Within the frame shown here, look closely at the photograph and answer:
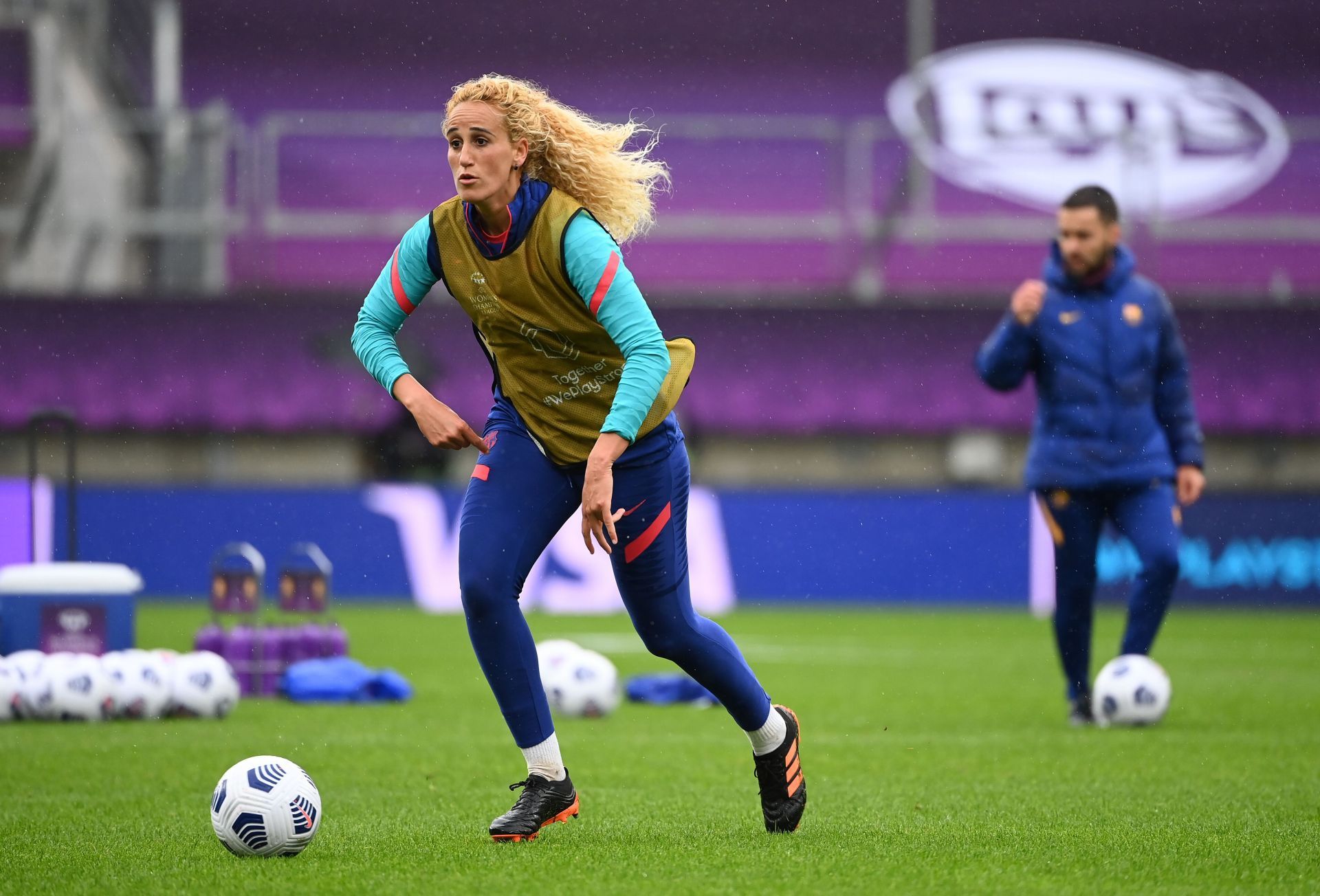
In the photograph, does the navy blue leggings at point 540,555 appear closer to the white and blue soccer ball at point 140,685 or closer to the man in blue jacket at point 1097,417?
the man in blue jacket at point 1097,417

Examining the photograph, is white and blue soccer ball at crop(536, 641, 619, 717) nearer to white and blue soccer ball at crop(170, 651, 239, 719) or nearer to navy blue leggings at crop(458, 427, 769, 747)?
white and blue soccer ball at crop(170, 651, 239, 719)

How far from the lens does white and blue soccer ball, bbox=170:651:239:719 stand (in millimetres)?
8516

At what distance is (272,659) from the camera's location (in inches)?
398

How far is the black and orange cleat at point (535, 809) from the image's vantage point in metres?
5.01

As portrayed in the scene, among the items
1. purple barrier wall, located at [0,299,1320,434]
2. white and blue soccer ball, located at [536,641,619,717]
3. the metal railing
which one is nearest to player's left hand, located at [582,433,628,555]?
white and blue soccer ball, located at [536,641,619,717]

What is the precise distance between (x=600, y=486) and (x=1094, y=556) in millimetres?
4318

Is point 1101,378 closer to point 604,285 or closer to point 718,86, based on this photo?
point 604,285

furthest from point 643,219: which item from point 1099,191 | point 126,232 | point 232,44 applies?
point 232,44

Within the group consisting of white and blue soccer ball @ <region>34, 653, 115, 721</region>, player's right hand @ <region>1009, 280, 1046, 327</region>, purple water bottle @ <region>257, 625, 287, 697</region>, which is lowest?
purple water bottle @ <region>257, 625, 287, 697</region>

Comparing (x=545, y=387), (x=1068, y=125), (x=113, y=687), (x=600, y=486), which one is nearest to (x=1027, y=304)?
(x=545, y=387)

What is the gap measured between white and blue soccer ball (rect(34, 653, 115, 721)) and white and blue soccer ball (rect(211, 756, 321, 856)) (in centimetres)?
377

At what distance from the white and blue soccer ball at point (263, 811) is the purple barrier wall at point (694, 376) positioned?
16.2m

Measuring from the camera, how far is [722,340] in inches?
868

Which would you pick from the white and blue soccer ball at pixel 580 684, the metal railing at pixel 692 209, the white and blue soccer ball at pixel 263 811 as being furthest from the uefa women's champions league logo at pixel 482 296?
the metal railing at pixel 692 209
